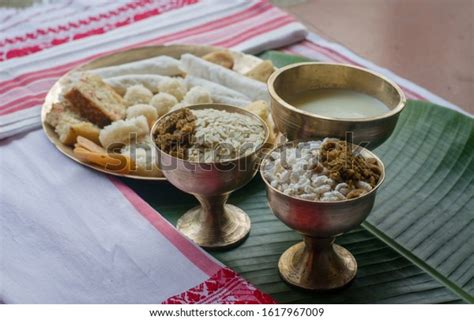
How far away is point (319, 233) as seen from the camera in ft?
5.17

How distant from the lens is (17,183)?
2072 millimetres

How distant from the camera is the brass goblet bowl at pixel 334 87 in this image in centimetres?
173

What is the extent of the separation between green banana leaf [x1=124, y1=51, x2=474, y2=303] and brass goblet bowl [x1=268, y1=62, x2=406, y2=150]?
0.30 meters

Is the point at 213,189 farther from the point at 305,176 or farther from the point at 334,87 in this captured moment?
the point at 334,87

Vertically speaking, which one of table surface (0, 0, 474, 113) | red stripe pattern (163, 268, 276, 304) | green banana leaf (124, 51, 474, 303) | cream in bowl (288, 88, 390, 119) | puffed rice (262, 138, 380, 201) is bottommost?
table surface (0, 0, 474, 113)

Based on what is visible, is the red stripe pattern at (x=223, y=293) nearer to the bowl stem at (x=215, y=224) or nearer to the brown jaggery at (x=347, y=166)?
the bowl stem at (x=215, y=224)

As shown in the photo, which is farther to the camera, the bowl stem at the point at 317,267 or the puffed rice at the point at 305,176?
the bowl stem at the point at 317,267

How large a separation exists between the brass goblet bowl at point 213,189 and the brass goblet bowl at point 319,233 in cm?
13

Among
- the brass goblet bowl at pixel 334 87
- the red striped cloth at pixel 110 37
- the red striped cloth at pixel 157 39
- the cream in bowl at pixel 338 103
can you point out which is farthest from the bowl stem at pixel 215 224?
the red striped cloth at pixel 157 39

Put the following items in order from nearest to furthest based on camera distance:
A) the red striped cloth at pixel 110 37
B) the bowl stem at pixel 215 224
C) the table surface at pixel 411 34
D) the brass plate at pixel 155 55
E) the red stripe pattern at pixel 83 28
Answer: the bowl stem at pixel 215 224 < the red striped cloth at pixel 110 37 < the brass plate at pixel 155 55 < the red stripe pattern at pixel 83 28 < the table surface at pixel 411 34

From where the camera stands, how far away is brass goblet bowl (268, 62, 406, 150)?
1.73m

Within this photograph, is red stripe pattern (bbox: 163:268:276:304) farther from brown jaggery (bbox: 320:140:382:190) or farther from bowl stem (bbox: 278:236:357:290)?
brown jaggery (bbox: 320:140:382:190)

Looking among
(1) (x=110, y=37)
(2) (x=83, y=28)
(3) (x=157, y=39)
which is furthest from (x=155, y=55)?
(2) (x=83, y=28)

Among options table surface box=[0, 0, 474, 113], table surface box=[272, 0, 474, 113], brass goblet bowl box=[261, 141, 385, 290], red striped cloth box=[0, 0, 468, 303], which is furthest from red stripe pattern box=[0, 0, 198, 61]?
brass goblet bowl box=[261, 141, 385, 290]
